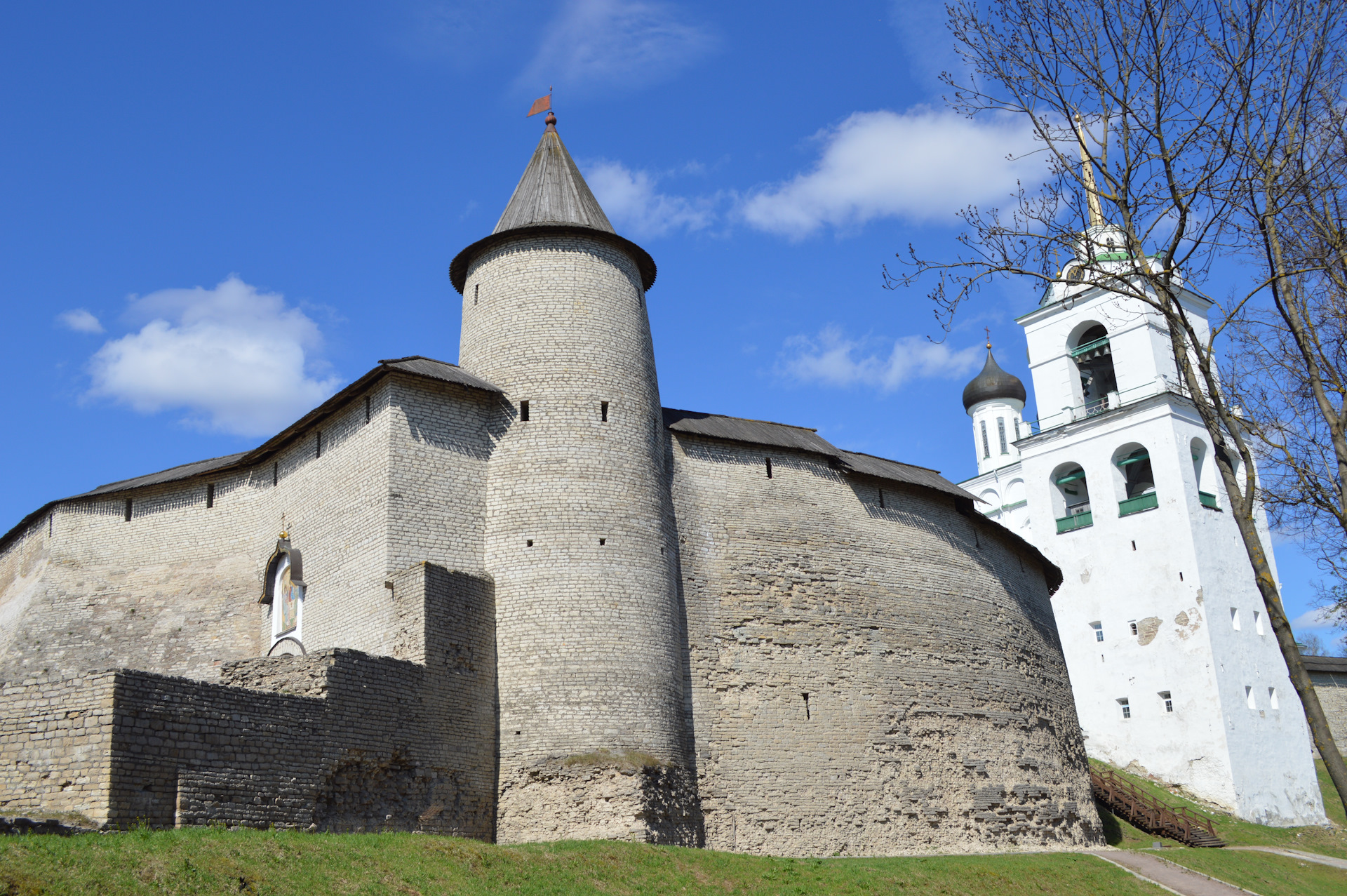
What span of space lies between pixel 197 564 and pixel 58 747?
30.2ft

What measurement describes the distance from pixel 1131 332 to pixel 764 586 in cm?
2436

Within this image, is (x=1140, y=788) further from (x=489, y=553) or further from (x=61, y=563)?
(x=61, y=563)

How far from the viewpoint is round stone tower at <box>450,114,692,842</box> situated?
16.4 metres

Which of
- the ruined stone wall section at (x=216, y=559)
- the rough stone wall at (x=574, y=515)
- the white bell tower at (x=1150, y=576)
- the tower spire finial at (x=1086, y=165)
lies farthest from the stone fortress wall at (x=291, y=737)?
the white bell tower at (x=1150, y=576)

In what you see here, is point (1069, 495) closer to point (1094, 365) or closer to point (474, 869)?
point (1094, 365)

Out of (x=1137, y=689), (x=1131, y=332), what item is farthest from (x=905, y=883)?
(x=1131, y=332)

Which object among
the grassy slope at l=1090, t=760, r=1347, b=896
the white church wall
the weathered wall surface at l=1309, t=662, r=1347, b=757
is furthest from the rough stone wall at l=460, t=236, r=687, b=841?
the weathered wall surface at l=1309, t=662, r=1347, b=757

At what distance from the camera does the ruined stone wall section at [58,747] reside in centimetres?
1143

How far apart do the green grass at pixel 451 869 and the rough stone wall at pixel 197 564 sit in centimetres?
579

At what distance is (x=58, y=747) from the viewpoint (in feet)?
38.4

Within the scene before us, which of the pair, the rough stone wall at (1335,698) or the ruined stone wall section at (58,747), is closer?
the ruined stone wall section at (58,747)

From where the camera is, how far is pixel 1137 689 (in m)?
35.1

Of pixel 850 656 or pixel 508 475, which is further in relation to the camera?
pixel 850 656

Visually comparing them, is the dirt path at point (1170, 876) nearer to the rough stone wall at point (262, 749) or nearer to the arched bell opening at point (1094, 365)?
the rough stone wall at point (262, 749)
